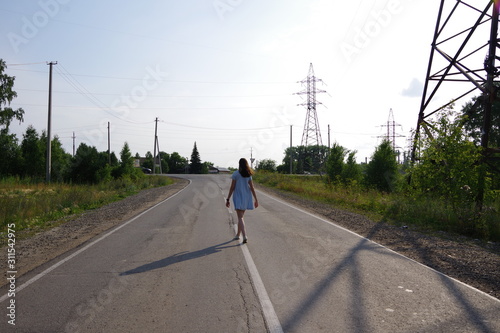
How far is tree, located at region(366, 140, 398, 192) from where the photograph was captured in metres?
29.9

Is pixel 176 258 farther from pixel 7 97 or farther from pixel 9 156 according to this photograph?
pixel 9 156

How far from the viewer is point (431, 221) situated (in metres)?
13.2

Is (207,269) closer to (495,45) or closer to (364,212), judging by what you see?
(364,212)

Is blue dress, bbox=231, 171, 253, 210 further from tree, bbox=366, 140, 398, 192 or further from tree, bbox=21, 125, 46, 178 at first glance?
tree, bbox=21, 125, 46, 178

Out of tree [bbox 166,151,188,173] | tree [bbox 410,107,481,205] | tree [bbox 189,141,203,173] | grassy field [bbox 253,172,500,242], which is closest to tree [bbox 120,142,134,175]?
grassy field [bbox 253,172,500,242]

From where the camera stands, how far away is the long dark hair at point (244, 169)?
9.01 metres

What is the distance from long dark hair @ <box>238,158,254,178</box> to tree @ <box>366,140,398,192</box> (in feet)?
75.5

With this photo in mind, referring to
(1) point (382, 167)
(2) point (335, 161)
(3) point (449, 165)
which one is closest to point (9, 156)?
(2) point (335, 161)

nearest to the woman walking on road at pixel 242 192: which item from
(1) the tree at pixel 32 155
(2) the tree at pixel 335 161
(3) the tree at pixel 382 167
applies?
(3) the tree at pixel 382 167

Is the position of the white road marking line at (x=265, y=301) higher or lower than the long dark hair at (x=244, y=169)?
lower

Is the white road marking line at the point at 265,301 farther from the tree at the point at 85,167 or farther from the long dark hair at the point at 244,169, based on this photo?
the tree at the point at 85,167

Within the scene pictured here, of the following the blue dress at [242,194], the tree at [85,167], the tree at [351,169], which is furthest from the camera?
the tree at [85,167]

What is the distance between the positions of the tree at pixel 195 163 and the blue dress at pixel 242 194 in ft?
350

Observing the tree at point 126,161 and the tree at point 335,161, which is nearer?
the tree at point 335,161
